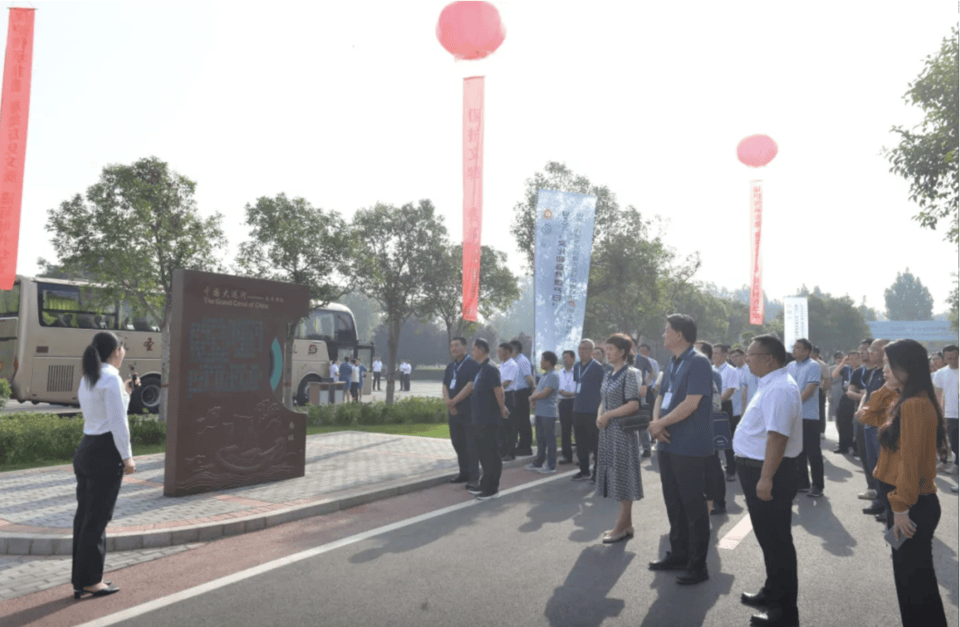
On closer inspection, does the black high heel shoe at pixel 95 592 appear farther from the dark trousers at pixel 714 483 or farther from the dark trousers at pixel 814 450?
the dark trousers at pixel 814 450

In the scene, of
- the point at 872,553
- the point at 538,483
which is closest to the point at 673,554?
the point at 872,553

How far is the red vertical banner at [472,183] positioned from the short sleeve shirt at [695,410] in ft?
25.3

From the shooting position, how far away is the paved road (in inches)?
158

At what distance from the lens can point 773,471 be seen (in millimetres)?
3963

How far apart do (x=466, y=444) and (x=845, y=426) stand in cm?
747

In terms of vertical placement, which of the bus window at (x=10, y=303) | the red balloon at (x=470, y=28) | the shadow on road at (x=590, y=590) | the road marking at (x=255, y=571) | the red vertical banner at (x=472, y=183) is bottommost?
the road marking at (x=255, y=571)

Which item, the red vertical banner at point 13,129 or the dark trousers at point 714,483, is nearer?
→ the dark trousers at point 714,483

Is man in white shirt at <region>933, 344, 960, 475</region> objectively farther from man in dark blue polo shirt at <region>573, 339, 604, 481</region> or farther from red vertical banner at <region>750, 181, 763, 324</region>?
red vertical banner at <region>750, 181, 763, 324</region>

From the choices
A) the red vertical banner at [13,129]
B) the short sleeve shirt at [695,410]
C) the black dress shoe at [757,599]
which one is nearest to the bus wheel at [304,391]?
the red vertical banner at [13,129]

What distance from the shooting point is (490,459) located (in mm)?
7652

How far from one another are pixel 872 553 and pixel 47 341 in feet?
61.1

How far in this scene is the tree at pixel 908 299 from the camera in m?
149

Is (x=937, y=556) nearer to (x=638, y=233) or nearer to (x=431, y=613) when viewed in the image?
(x=431, y=613)

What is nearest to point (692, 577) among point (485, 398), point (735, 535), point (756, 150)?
point (735, 535)
